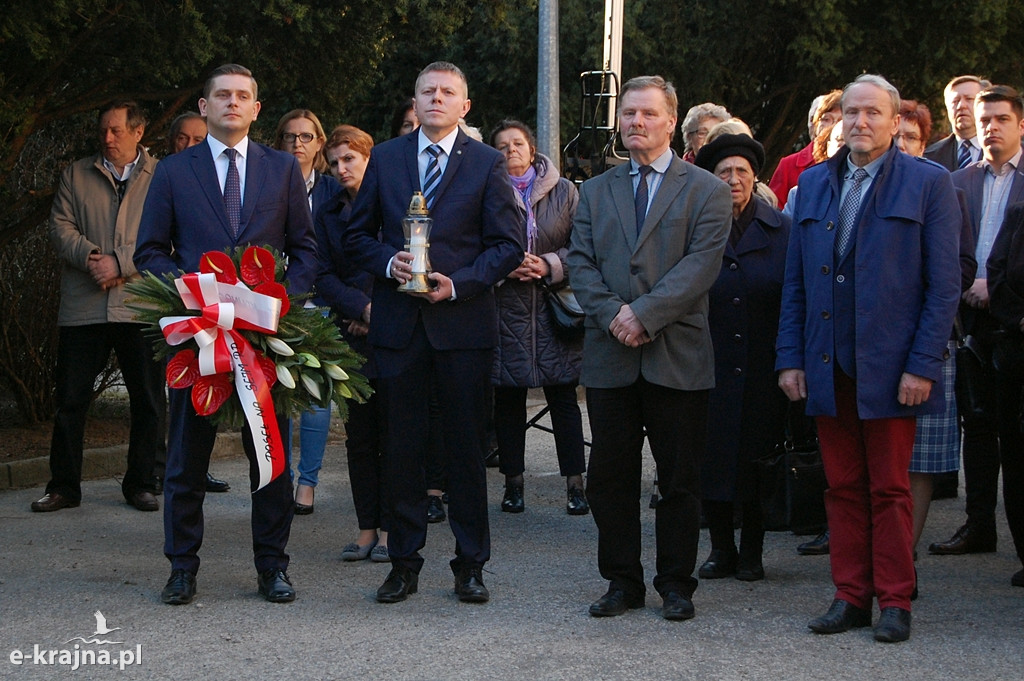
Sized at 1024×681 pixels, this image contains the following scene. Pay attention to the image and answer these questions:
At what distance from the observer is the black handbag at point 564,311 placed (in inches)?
324

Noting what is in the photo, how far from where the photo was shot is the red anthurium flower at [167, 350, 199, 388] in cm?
589

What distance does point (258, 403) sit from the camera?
19.2ft

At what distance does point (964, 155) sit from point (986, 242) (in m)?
0.93

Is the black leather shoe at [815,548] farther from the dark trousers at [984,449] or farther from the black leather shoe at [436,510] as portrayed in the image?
the black leather shoe at [436,510]

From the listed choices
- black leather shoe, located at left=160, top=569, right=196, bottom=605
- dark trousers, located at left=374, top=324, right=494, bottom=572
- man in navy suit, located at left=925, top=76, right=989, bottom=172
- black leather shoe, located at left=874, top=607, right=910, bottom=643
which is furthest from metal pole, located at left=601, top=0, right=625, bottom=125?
black leather shoe, located at left=874, top=607, right=910, bottom=643

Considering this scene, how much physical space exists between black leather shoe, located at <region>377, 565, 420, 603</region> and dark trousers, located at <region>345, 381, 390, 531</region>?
79 centimetres

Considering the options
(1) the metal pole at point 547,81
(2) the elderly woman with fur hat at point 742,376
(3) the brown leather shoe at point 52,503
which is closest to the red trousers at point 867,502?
(2) the elderly woman with fur hat at point 742,376

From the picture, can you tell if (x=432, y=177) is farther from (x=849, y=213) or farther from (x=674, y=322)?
(x=849, y=213)

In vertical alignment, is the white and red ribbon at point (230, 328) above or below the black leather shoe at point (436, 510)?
above

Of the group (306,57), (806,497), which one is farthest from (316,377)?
(306,57)

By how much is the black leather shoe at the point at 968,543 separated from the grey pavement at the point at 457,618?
9 cm

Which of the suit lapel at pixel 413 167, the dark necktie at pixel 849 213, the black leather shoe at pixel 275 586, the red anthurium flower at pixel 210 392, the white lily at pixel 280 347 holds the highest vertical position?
the suit lapel at pixel 413 167

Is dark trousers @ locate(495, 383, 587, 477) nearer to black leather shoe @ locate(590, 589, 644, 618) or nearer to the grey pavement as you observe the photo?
the grey pavement

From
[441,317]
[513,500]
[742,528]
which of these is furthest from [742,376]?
[513,500]
